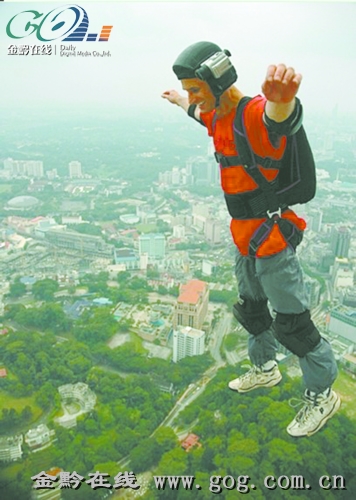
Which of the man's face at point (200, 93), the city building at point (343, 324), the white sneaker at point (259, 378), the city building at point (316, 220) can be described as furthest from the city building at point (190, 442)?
the city building at point (316, 220)

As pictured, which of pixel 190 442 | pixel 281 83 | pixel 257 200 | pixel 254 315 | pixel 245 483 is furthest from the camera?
pixel 190 442

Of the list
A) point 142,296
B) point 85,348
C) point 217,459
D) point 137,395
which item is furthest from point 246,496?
point 142,296

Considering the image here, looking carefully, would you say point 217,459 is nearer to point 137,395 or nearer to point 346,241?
point 137,395

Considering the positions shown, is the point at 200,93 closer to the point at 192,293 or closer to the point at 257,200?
the point at 257,200

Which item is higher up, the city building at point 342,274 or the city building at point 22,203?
the city building at point 22,203

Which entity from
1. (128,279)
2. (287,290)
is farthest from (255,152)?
(128,279)

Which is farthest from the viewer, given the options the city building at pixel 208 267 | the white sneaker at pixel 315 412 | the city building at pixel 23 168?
the city building at pixel 23 168

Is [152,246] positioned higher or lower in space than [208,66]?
lower

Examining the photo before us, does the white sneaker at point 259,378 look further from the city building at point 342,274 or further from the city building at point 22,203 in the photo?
the city building at point 22,203
